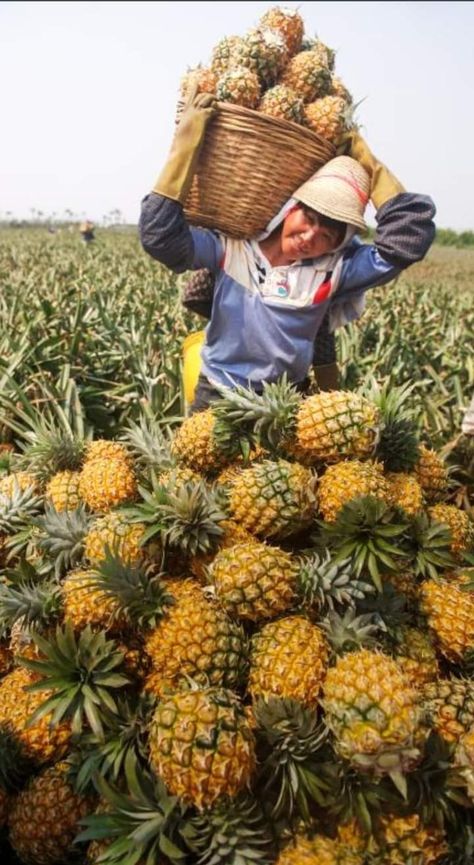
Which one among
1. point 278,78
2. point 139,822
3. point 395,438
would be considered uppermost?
point 278,78

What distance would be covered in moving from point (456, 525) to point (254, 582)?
773 mm

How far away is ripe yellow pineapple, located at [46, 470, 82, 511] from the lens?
→ 6.59 ft

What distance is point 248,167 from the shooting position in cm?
229

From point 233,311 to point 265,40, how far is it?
3.38 ft

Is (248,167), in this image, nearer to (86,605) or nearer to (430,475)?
(430,475)

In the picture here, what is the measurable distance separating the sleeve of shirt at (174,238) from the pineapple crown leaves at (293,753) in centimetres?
166

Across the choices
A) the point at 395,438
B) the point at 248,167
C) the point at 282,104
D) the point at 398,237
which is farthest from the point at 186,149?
the point at 395,438

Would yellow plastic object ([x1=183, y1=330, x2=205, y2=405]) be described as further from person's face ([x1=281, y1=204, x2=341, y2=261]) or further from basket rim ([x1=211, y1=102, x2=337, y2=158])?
basket rim ([x1=211, y1=102, x2=337, y2=158])

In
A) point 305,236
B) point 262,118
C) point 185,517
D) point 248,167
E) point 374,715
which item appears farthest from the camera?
point 305,236

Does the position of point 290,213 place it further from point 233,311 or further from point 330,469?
point 330,469

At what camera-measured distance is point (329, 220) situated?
2.42 meters

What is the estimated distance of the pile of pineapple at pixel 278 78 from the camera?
7.47ft

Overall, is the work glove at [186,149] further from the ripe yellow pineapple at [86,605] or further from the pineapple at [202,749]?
the pineapple at [202,749]

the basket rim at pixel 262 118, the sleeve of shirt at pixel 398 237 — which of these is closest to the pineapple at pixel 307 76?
the basket rim at pixel 262 118
